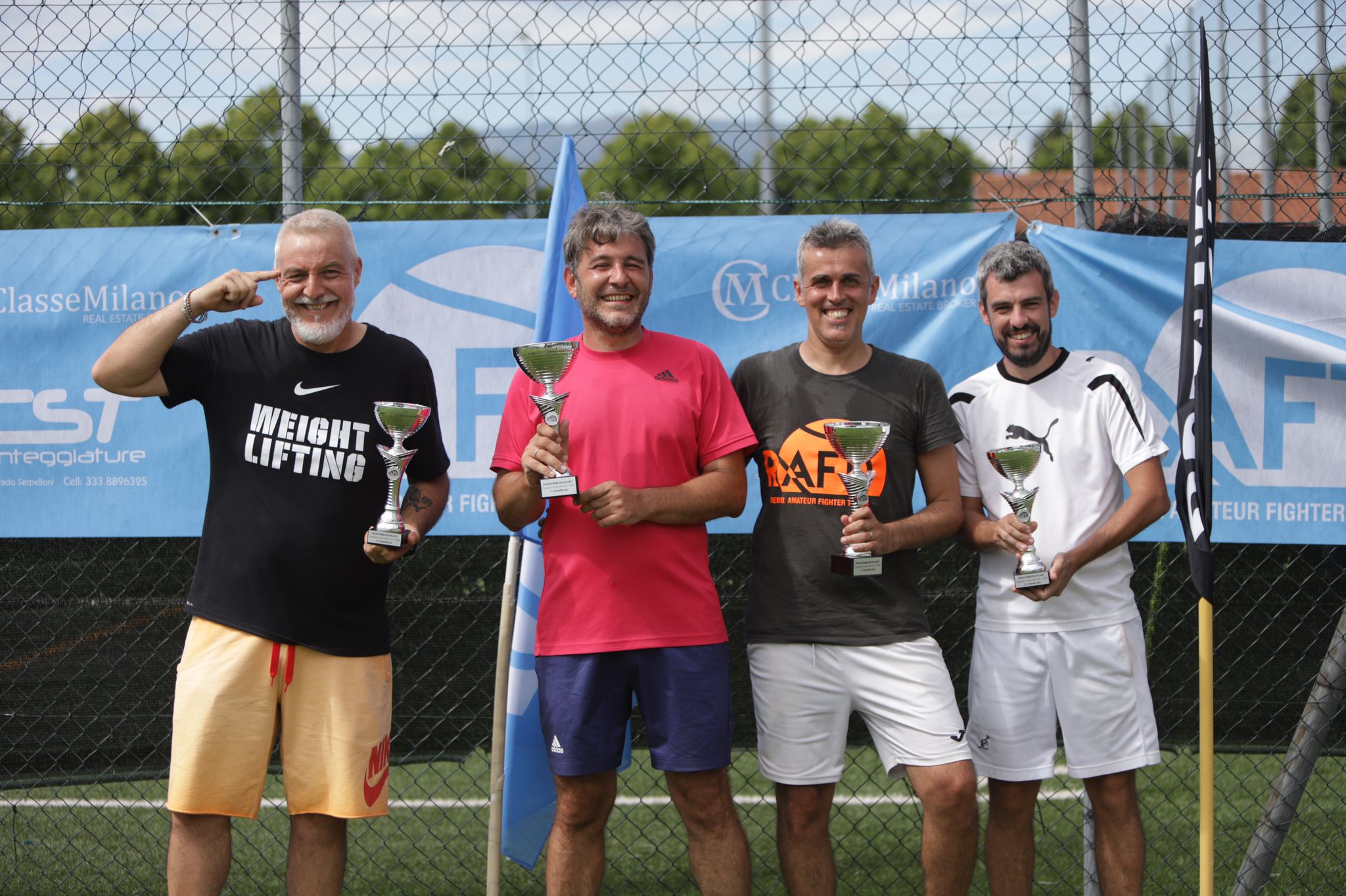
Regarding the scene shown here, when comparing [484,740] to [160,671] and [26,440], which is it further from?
[26,440]

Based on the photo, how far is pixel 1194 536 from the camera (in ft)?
9.88

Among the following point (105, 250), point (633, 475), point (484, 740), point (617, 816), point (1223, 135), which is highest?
point (1223, 135)

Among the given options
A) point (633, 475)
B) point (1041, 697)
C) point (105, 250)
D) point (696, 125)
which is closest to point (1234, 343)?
A: point (1041, 697)

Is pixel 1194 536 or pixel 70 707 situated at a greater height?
pixel 1194 536

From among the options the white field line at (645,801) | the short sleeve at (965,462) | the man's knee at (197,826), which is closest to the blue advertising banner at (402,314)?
the short sleeve at (965,462)

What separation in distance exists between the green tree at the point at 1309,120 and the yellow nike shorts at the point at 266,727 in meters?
3.57

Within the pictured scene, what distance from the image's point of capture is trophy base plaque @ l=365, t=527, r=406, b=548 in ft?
9.51

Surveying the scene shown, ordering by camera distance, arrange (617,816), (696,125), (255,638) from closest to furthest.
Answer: (255,638), (696,125), (617,816)

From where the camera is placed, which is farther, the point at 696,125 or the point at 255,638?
the point at 696,125

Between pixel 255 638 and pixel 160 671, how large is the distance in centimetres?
153

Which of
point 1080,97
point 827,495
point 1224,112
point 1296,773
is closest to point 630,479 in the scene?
point 827,495

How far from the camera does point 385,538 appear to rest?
9.52ft

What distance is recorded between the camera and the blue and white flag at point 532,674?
142 inches

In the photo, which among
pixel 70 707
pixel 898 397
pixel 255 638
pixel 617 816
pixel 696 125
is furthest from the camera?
pixel 617 816
